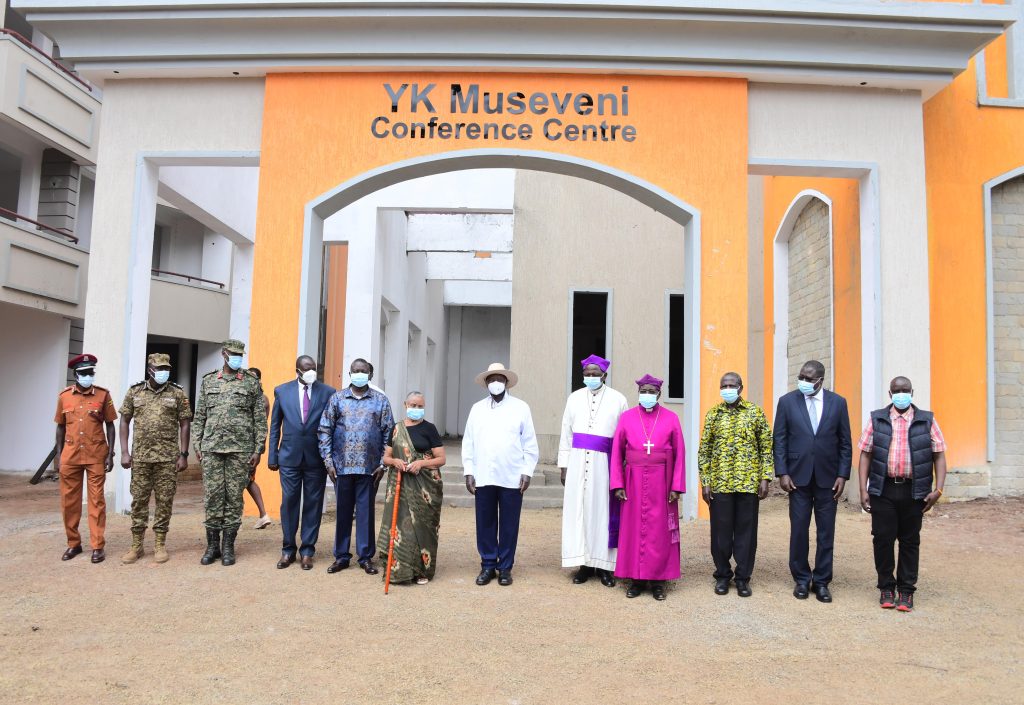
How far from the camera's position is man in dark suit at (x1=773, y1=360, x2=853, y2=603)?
571 centimetres

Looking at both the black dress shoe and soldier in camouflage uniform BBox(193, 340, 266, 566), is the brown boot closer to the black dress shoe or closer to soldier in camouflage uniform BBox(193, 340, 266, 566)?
soldier in camouflage uniform BBox(193, 340, 266, 566)

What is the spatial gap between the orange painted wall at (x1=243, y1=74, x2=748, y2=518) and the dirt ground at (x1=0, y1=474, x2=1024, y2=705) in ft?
9.14

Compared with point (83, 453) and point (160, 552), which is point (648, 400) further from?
point (83, 453)

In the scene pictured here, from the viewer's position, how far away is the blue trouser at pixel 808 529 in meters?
5.71

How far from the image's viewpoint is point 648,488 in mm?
5883

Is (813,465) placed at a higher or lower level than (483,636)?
higher

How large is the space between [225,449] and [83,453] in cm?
122

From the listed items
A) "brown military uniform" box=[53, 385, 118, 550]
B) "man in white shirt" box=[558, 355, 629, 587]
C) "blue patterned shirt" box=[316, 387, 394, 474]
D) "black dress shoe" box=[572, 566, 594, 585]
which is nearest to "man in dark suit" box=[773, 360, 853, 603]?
"man in white shirt" box=[558, 355, 629, 587]

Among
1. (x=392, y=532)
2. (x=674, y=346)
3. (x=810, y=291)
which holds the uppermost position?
(x=810, y=291)

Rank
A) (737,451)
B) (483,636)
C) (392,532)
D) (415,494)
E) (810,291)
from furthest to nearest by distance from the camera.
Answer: (810,291)
(415,494)
(392,532)
(737,451)
(483,636)

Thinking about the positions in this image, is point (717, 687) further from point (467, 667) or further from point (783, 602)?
point (783, 602)

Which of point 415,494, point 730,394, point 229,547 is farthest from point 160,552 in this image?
point 730,394

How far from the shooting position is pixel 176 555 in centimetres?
682

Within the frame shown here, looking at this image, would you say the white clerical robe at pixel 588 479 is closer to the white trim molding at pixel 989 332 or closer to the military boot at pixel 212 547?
the military boot at pixel 212 547
